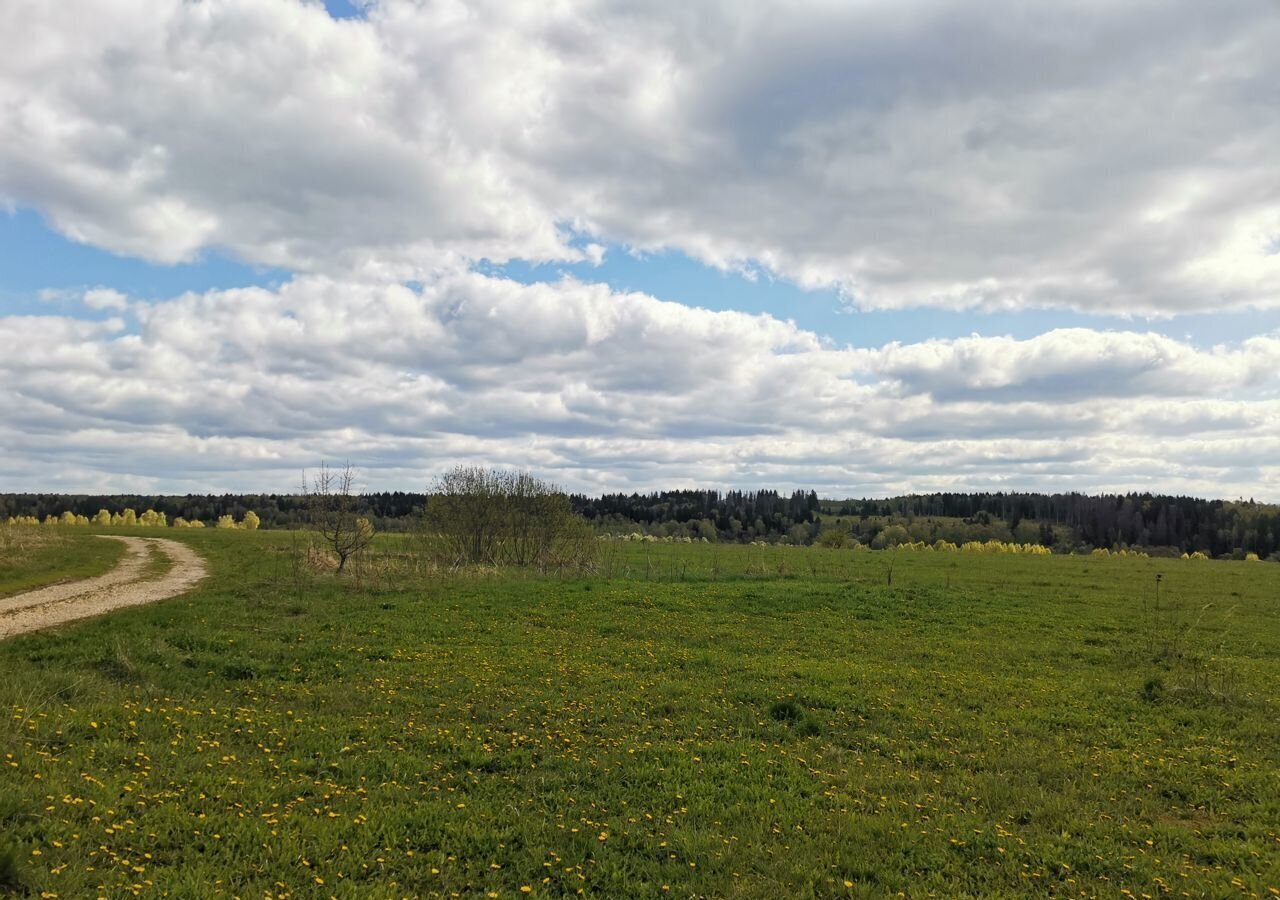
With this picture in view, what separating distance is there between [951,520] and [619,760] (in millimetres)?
158885

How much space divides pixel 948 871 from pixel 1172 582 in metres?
43.4

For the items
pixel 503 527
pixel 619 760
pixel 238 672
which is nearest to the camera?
pixel 619 760

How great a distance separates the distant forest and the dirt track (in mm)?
79537

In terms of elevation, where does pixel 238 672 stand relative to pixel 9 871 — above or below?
below

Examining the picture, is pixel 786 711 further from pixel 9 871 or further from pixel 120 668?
pixel 120 668

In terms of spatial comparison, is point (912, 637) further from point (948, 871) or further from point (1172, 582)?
point (1172, 582)

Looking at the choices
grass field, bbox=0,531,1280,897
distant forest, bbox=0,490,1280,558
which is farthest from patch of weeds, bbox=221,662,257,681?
distant forest, bbox=0,490,1280,558

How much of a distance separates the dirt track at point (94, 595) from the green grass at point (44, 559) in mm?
844

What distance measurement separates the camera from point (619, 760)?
10078 millimetres

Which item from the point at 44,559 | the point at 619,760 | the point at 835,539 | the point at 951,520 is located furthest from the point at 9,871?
the point at 951,520

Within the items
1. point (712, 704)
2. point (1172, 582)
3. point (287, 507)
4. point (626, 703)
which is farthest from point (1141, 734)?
point (287, 507)

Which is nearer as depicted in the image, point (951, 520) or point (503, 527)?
point (503, 527)

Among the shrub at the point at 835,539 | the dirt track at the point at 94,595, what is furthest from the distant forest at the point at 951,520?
the dirt track at the point at 94,595

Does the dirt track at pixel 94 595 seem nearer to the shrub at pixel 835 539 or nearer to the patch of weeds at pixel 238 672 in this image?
the patch of weeds at pixel 238 672
